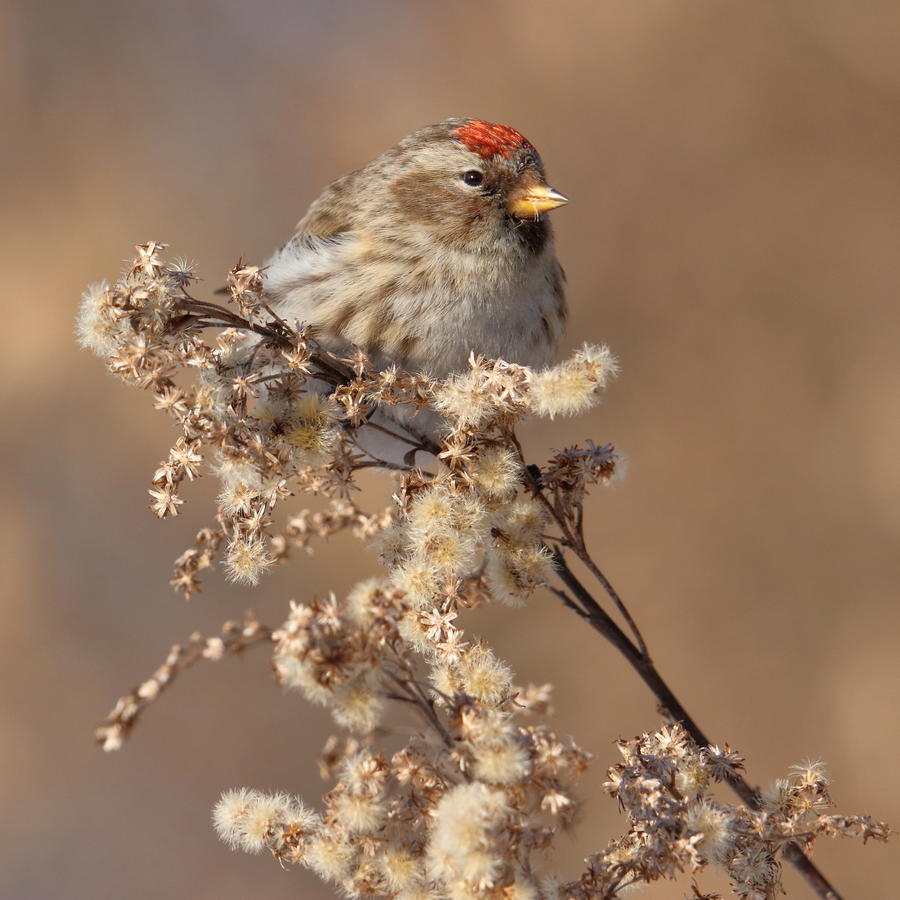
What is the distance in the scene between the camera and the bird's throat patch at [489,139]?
2438 millimetres

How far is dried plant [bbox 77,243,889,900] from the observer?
41.0 inches

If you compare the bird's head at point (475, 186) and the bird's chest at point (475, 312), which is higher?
the bird's head at point (475, 186)

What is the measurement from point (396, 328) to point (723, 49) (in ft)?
9.14

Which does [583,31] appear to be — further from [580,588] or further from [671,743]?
[671,743]

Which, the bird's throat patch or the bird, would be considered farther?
the bird's throat patch

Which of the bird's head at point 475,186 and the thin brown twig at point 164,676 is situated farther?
the bird's head at point 475,186

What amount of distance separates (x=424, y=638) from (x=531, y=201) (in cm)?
143

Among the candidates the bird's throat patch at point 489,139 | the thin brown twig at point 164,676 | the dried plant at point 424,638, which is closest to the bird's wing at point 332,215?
the bird's throat patch at point 489,139

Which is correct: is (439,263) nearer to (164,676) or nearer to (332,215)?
(332,215)

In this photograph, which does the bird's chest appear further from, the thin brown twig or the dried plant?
the thin brown twig

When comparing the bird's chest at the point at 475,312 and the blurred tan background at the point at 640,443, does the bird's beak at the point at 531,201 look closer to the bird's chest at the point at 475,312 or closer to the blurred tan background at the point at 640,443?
the bird's chest at the point at 475,312

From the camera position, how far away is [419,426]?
6.84ft

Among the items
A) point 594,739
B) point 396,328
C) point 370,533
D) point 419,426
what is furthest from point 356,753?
point 594,739

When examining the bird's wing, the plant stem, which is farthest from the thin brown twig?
the bird's wing
